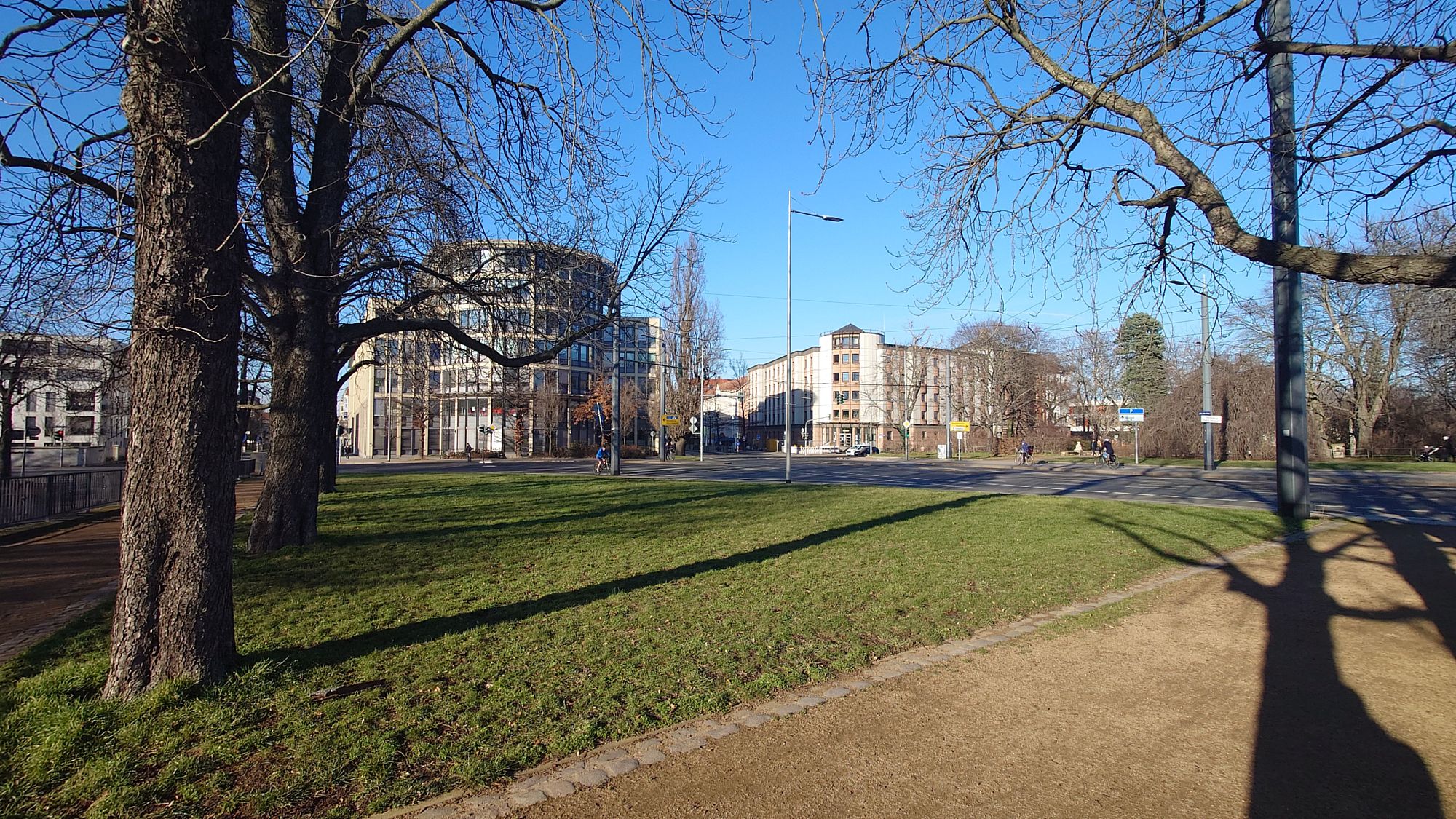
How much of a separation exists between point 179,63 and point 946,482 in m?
24.9

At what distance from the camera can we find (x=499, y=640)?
5.65 m

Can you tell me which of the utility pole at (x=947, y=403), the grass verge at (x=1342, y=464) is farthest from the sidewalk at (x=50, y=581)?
the utility pole at (x=947, y=403)

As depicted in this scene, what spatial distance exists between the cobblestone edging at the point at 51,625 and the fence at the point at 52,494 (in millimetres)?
9751

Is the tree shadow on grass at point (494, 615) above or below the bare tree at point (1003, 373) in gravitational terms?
below

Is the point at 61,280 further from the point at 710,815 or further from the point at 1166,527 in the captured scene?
the point at 1166,527

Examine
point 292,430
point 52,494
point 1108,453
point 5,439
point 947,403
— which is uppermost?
point 947,403

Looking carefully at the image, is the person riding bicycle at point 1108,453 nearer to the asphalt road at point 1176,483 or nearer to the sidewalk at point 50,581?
the asphalt road at point 1176,483

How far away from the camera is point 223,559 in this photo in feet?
15.1

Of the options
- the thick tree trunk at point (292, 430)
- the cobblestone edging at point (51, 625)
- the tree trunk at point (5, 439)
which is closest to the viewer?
the cobblestone edging at point (51, 625)

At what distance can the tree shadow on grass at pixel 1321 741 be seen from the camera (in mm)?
3326

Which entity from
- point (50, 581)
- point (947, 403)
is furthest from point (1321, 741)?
point (947, 403)

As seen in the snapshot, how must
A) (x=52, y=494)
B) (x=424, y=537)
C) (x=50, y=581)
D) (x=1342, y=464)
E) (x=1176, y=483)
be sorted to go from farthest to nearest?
1. (x=1342, y=464)
2. (x=1176, y=483)
3. (x=52, y=494)
4. (x=424, y=537)
5. (x=50, y=581)

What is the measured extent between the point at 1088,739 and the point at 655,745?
2.45m

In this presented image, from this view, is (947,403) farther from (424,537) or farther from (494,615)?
(494,615)
